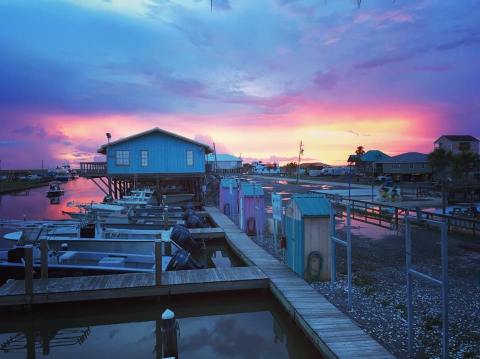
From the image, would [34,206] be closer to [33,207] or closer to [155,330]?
[33,207]

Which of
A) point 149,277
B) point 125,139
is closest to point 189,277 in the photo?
point 149,277

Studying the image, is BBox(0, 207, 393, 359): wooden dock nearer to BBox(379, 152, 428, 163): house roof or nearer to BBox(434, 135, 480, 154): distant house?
BBox(379, 152, 428, 163): house roof

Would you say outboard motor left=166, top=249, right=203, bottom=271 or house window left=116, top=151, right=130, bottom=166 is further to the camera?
house window left=116, top=151, right=130, bottom=166

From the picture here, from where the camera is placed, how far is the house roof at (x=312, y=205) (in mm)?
10461

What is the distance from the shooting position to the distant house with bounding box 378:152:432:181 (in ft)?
226

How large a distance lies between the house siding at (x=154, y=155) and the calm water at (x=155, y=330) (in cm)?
2369

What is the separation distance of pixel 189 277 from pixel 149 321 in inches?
62.6

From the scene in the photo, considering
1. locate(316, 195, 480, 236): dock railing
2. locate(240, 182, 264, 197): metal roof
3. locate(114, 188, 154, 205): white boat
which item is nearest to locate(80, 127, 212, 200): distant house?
locate(114, 188, 154, 205): white boat

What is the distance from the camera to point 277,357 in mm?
8227

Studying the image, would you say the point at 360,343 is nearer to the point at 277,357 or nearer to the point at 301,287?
the point at 277,357

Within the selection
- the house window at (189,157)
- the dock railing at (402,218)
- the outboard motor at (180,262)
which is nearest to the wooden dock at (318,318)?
the outboard motor at (180,262)

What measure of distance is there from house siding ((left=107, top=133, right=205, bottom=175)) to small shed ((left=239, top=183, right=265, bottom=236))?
16416 mm

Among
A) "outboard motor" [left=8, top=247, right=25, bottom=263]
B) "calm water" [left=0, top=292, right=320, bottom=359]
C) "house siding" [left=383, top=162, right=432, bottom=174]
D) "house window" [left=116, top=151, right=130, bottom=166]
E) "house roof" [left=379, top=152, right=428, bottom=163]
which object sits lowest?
"calm water" [left=0, top=292, right=320, bottom=359]

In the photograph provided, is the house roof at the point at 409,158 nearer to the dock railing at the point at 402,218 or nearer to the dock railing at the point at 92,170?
the dock railing at the point at 402,218
